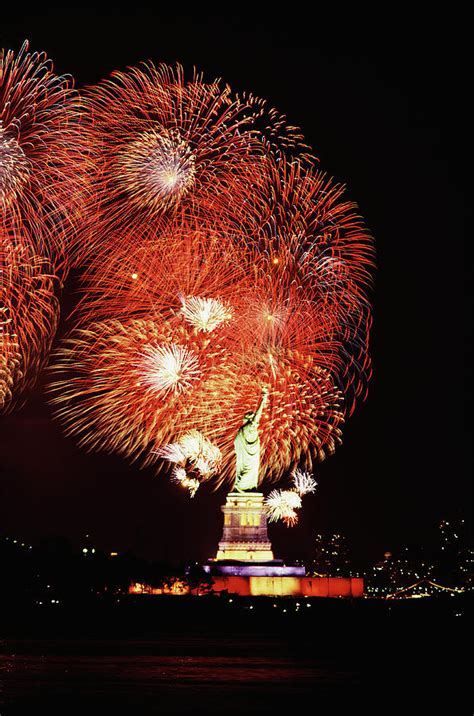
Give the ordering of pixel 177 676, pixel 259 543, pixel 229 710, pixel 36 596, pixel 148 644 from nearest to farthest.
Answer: pixel 229 710, pixel 177 676, pixel 148 644, pixel 36 596, pixel 259 543

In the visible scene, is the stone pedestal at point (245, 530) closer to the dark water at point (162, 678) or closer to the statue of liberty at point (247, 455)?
the statue of liberty at point (247, 455)

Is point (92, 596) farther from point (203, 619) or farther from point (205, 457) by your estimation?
point (205, 457)

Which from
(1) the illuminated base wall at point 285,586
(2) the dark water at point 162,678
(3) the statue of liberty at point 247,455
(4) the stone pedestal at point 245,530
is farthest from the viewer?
(3) the statue of liberty at point 247,455

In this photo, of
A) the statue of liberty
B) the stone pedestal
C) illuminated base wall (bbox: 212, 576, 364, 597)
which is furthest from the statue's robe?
illuminated base wall (bbox: 212, 576, 364, 597)

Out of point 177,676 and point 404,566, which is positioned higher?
point 404,566

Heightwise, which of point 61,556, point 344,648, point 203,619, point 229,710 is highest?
point 61,556

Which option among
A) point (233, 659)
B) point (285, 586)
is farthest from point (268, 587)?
point (233, 659)

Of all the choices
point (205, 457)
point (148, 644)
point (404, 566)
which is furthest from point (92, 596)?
point (404, 566)

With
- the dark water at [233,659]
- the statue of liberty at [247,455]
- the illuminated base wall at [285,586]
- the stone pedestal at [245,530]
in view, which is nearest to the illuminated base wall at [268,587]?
the illuminated base wall at [285,586]
